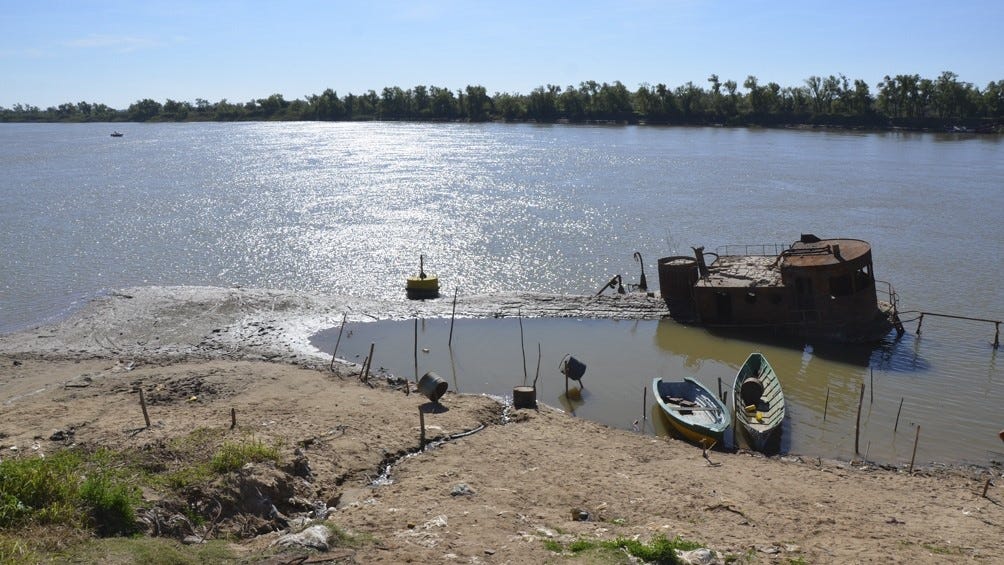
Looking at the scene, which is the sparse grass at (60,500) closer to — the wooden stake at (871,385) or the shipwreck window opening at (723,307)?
the wooden stake at (871,385)

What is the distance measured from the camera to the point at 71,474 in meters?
14.1

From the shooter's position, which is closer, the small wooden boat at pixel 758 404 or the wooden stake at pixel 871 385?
the small wooden boat at pixel 758 404

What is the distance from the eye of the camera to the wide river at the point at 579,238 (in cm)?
2798

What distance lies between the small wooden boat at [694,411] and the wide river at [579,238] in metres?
1.15

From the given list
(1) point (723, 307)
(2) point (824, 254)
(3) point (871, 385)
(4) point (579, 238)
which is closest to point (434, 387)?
(3) point (871, 385)

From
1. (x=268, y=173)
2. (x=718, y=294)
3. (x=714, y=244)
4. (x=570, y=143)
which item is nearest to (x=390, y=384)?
(x=718, y=294)

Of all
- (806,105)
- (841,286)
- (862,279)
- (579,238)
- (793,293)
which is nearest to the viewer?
(841,286)

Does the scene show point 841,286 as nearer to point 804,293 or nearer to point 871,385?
point 804,293

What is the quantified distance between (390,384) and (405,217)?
3720 cm

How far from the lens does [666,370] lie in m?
30.0

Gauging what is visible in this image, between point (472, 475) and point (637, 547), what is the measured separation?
19.0ft

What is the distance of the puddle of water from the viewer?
23734 millimetres

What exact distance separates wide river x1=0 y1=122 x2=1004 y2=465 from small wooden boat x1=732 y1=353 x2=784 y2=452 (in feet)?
3.29

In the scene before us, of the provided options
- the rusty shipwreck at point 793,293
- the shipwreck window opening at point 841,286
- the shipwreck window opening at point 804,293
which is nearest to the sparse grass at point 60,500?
the rusty shipwreck at point 793,293
